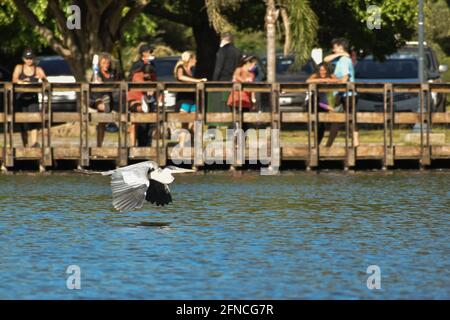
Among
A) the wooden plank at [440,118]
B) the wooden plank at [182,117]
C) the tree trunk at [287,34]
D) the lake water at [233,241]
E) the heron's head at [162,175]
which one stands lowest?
the lake water at [233,241]

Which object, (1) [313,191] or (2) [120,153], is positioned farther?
(2) [120,153]

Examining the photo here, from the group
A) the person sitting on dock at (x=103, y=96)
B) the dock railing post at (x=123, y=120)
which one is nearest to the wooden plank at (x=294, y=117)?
the dock railing post at (x=123, y=120)

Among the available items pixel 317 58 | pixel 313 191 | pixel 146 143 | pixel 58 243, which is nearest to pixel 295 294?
pixel 58 243

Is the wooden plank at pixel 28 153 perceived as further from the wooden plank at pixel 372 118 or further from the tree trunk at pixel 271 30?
the tree trunk at pixel 271 30

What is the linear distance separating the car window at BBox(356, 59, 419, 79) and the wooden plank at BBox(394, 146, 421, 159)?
13.8 metres

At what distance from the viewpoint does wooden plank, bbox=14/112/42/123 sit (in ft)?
75.9

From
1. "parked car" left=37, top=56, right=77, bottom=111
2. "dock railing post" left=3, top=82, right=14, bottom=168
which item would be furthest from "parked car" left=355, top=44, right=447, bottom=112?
"dock railing post" left=3, top=82, right=14, bottom=168

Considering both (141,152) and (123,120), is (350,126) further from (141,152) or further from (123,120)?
(123,120)

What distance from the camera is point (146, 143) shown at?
943 inches

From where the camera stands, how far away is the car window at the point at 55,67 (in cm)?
3841

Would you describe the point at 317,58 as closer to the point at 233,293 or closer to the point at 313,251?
the point at 313,251

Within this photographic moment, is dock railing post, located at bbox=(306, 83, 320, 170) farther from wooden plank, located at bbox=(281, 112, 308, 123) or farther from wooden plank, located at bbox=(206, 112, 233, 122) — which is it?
wooden plank, located at bbox=(206, 112, 233, 122)

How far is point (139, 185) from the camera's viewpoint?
1480 cm
